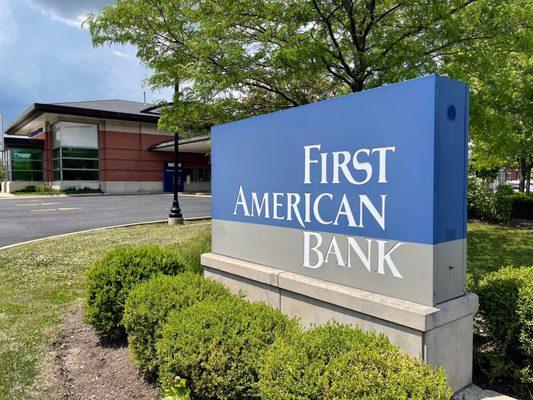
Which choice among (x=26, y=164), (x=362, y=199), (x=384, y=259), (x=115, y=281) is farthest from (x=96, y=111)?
(x=384, y=259)

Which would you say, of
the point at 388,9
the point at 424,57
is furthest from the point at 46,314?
the point at 388,9

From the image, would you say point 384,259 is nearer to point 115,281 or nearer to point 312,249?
point 312,249

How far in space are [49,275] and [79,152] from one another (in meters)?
31.0

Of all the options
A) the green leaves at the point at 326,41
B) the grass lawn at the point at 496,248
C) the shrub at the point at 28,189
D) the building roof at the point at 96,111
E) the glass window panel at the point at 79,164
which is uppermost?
the building roof at the point at 96,111

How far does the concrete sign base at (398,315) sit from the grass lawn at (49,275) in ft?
3.78

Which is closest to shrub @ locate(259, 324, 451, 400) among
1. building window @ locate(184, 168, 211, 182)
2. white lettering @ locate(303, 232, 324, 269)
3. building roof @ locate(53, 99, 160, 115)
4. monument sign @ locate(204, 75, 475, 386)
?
monument sign @ locate(204, 75, 475, 386)

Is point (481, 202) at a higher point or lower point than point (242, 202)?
lower

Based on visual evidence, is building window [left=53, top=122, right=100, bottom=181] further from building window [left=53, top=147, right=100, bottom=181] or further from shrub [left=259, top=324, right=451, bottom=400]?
shrub [left=259, top=324, right=451, bottom=400]

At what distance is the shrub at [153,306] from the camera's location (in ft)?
11.0

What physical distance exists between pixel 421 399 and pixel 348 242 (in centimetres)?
130

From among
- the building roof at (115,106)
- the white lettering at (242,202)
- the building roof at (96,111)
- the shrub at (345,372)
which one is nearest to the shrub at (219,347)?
the shrub at (345,372)

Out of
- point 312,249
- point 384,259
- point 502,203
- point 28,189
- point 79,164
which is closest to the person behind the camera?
point 384,259

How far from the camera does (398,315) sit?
2.67m

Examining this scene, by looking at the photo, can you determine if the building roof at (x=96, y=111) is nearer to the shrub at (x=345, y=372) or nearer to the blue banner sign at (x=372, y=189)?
the blue banner sign at (x=372, y=189)
